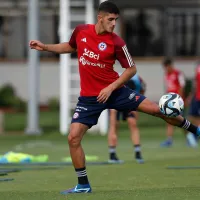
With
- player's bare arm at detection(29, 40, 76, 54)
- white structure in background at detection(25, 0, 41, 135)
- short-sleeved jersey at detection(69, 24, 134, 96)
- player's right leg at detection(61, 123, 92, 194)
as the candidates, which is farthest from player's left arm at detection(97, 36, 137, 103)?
white structure in background at detection(25, 0, 41, 135)

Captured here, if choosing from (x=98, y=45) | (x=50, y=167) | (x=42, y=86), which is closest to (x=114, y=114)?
(x=50, y=167)

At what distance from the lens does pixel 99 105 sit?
36.1ft

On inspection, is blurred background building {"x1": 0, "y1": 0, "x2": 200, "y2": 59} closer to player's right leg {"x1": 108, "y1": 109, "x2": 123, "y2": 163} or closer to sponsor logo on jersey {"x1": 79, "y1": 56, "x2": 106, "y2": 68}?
player's right leg {"x1": 108, "y1": 109, "x2": 123, "y2": 163}

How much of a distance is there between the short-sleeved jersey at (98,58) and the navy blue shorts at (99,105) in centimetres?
13

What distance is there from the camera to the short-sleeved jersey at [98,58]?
35.8ft

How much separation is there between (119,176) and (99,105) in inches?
94.6

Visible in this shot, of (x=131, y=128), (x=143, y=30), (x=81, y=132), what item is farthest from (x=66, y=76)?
(x=81, y=132)

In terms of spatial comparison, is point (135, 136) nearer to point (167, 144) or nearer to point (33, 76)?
point (167, 144)

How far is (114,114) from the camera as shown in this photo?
16312 mm

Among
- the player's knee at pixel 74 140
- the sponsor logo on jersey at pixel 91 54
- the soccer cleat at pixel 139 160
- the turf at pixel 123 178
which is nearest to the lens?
the turf at pixel 123 178

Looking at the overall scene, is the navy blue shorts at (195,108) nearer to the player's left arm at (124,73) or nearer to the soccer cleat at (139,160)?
the soccer cleat at (139,160)

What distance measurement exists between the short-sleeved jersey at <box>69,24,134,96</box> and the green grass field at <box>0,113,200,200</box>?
4.54ft

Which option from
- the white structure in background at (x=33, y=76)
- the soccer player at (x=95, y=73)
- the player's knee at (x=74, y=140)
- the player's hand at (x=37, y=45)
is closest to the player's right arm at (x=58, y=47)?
the player's hand at (x=37, y=45)

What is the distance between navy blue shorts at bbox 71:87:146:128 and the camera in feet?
36.0
